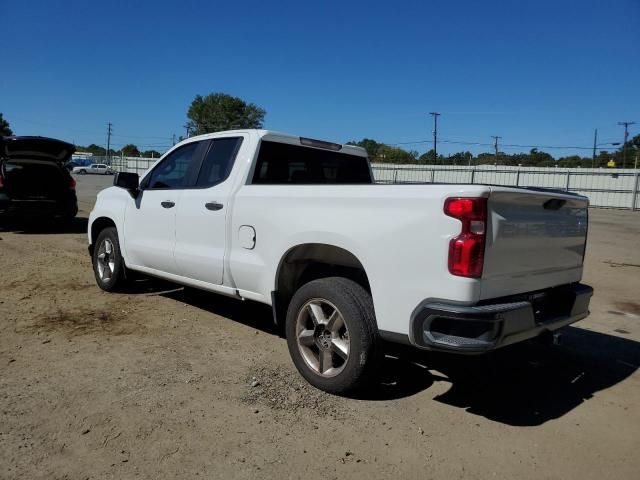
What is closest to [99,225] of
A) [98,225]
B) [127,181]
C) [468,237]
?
[98,225]

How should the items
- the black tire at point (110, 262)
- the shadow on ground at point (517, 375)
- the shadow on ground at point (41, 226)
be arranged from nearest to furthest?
the shadow on ground at point (517, 375), the black tire at point (110, 262), the shadow on ground at point (41, 226)

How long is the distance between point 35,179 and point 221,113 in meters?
66.9

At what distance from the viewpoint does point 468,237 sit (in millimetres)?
2973

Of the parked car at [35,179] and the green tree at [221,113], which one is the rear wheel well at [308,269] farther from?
the green tree at [221,113]

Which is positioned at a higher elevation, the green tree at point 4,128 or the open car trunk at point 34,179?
the green tree at point 4,128

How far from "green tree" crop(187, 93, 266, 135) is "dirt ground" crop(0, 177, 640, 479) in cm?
7190

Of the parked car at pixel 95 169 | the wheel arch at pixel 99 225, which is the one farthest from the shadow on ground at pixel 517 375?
the parked car at pixel 95 169

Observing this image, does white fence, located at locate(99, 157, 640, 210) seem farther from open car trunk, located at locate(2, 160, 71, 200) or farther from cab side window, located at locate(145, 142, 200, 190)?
cab side window, located at locate(145, 142, 200, 190)

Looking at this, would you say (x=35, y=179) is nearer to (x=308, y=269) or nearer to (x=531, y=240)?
(x=308, y=269)

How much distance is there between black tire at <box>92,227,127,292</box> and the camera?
614 cm

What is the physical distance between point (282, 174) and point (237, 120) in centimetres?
7408

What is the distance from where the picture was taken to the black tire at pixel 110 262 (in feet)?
20.1

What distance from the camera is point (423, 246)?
3.10 metres

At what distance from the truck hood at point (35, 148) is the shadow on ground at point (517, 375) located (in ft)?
25.7
